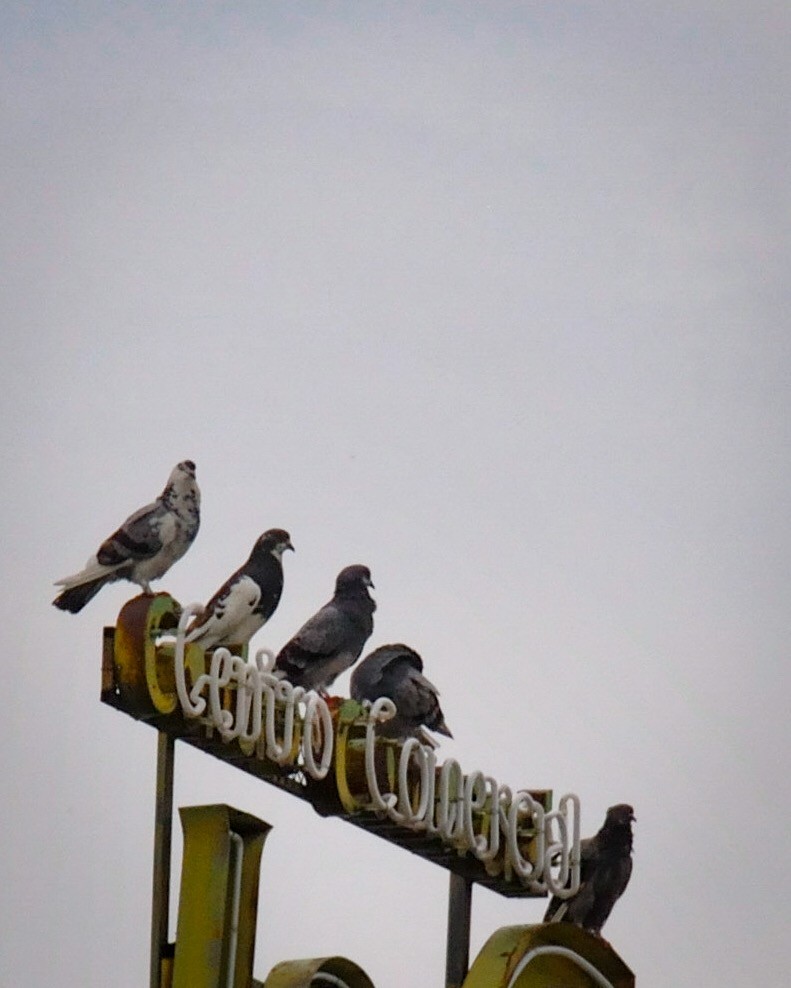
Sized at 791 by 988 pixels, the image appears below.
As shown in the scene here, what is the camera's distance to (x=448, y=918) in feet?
74.3

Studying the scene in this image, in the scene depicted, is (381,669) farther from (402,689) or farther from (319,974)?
(319,974)

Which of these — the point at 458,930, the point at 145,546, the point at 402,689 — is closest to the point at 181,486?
the point at 145,546

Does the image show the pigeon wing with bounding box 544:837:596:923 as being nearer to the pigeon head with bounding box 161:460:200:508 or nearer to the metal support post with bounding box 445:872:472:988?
the metal support post with bounding box 445:872:472:988

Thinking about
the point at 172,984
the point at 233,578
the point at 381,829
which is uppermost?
the point at 233,578

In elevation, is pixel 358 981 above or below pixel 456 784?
below

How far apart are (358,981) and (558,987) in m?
1.32

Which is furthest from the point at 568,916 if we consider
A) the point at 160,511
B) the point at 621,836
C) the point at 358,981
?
the point at 160,511

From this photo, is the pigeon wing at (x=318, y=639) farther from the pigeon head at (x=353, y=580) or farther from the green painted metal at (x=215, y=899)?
the green painted metal at (x=215, y=899)

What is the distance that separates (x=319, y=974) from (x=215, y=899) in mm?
844

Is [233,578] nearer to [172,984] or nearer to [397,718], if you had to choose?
[397,718]

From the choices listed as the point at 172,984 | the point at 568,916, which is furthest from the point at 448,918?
the point at 172,984

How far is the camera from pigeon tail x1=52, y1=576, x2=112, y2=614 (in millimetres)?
22375

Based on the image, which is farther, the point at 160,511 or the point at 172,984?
the point at 160,511

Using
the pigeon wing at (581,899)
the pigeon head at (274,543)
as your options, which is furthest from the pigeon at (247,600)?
the pigeon wing at (581,899)
